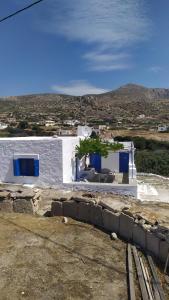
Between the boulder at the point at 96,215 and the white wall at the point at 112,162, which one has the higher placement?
the white wall at the point at 112,162

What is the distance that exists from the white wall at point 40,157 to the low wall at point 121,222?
635 centimetres

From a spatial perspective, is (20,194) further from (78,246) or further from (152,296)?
(152,296)

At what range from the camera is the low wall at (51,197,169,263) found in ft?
29.4

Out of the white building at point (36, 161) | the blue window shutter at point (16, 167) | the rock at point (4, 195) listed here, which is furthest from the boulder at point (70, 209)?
the blue window shutter at point (16, 167)

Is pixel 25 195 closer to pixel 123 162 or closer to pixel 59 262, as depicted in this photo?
pixel 59 262

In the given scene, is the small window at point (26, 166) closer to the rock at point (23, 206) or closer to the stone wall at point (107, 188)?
the stone wall at point (107, 188)

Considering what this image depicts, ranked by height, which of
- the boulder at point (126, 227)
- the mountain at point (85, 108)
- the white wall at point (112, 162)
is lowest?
the boulder at point (126, 227)

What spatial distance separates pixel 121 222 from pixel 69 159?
9848 mm

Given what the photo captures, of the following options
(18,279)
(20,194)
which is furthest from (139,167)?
(18,279)

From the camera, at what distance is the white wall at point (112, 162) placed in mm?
24591

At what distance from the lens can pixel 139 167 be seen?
29.8 m

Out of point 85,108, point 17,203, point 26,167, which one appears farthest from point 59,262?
point 85,108

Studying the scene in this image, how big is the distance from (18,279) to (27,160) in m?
11.9

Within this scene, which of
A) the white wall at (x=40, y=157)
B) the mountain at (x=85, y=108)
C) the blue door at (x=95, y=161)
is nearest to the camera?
the white wall at (x=40, y=157)
